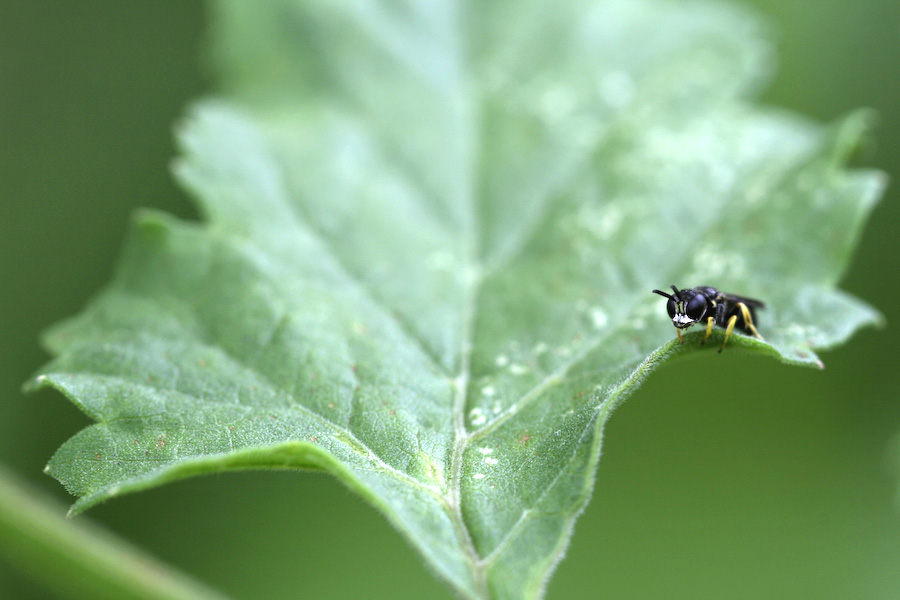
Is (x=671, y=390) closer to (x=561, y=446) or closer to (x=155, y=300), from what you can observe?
(x=561, y=446)

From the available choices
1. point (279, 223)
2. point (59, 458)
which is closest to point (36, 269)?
point (279, 223)

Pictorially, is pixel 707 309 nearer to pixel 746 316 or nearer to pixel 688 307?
pixel 688 307

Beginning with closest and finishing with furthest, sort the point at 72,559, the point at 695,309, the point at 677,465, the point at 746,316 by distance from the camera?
the point at 695,309
the point at 746,316
the point at 72,559
the point at 677,465

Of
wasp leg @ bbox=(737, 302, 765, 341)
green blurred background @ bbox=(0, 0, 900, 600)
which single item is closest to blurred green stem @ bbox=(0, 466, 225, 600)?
green blurred background @ bbox=(0, 0, 900, 600)

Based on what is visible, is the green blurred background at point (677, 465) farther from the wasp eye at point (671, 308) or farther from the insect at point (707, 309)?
the wasp eye at point (671, 308)

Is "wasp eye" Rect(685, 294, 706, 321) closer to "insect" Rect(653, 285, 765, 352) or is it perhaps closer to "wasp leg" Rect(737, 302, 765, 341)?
"insect" Rect(653, 285, 765, 352)

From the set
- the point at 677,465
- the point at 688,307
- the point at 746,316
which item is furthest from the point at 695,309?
the point at 677,465
